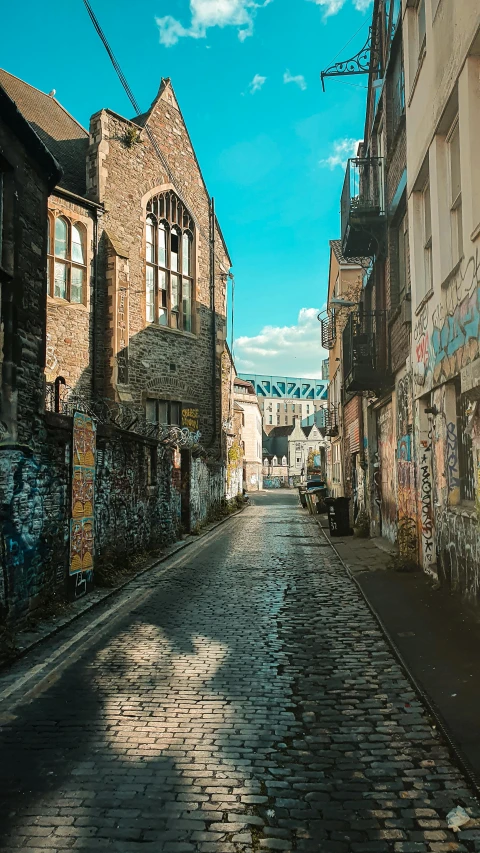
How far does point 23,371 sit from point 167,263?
17.7 m

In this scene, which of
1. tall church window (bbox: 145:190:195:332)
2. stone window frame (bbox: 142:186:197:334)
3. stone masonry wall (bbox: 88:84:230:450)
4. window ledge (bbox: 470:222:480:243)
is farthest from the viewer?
tall church window (bbox: 145:190:195:332)

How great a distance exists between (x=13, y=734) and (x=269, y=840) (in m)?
2.24

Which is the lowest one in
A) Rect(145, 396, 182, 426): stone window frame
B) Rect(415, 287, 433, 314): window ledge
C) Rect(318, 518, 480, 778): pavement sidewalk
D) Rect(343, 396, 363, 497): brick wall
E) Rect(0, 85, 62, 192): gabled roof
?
Rect(318, 518, 480, 778): pavement sidewalk

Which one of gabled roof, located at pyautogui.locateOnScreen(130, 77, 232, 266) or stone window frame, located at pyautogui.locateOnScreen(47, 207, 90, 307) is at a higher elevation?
gabled roof, located at pyautogui.locateOnScreen(130, 77, 232, 266)

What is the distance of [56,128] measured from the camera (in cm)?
2488

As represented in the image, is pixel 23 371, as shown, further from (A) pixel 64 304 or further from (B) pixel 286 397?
(B) pixel 286 397

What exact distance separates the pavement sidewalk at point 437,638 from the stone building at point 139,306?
5202 millimetres

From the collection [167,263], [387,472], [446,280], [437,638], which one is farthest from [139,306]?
[437,638]

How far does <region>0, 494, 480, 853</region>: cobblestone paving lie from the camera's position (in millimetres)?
3271

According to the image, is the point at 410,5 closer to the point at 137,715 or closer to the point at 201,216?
the point at 137,715

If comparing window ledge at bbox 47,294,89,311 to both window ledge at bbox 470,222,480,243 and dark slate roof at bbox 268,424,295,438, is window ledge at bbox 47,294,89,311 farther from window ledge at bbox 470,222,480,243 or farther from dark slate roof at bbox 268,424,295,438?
dark slate roof at bbox 268,424,295,438

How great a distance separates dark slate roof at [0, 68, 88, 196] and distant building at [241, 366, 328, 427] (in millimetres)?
104325

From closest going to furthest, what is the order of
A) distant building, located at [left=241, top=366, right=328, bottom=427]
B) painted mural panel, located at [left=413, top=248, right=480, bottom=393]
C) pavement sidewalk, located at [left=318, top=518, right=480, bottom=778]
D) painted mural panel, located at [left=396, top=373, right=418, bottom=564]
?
pavement sidewalk, located at [left=318, top=518, right=480, bottom=778] → painted mural panel, located at [left=413, top=248, right=480, bottom=393] → painted mural panel, located at [left=396, top=373, right=418, bottom=564] → distant building, located at [left=241, top=366, right=328, bottom=427]

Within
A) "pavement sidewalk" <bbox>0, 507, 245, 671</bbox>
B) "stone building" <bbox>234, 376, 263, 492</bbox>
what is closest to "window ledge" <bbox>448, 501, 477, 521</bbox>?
"pavement sidewalk" <bbox>0, 507, 245, 671</bbox>
